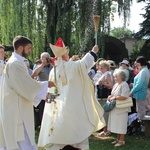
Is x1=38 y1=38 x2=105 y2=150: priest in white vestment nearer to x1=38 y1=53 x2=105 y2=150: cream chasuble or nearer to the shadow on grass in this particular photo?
x1=38 y1=53 x2=105 y2=150: cream chasuble

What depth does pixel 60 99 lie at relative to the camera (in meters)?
6.05

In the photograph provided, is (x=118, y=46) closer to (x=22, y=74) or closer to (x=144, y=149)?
(x=144, y=149)

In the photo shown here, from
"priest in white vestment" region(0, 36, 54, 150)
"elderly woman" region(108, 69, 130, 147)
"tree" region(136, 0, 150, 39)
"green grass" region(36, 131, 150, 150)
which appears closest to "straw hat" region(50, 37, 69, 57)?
"priest in white vestment" region(0, 36, 54, 150)

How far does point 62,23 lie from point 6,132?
393 inches

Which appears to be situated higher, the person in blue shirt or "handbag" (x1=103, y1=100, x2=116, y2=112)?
the person in blue shirt

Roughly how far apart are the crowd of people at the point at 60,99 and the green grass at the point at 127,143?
0.15 m

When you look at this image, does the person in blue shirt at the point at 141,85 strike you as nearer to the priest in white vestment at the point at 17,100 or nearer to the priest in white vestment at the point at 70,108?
the priest in white vestment at the point at 70,108

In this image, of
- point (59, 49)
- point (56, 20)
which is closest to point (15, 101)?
point (59, 49)

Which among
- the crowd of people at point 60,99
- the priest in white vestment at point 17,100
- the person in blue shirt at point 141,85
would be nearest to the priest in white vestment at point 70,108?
the crowd of people at point 60,99

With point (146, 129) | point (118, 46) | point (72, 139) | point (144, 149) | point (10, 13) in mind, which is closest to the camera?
point (72, 139)

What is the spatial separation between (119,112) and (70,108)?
158 cm

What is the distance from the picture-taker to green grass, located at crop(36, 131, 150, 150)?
6.79 m

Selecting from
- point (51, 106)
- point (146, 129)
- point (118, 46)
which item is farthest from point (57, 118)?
point (118, 46)

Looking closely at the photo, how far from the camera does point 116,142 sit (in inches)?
281
